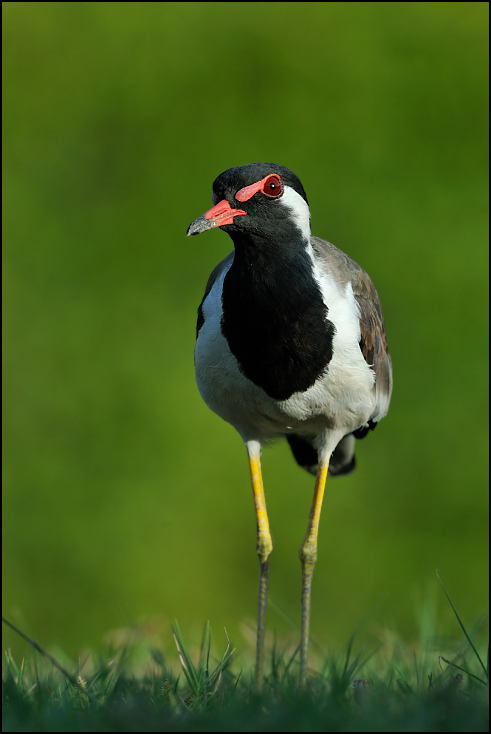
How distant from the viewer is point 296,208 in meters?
2.97

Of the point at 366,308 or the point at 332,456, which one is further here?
the point at 332,456

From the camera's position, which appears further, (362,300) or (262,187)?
(362,300)

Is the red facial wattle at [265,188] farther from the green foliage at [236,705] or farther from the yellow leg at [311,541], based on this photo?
the green foliage at [236,705]

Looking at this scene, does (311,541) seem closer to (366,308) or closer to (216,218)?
(366,308)

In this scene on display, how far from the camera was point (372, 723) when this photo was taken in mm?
2018

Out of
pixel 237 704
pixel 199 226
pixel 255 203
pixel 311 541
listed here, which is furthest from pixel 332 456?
pixel 237 704

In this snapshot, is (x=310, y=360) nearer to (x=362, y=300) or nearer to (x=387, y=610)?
(x=362, y=300)

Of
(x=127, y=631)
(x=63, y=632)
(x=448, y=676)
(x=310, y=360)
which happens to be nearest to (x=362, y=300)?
(x=310, y=360)

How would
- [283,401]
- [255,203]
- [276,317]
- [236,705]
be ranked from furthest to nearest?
[283,401]
[276,317]
[255,203]
[236,705]

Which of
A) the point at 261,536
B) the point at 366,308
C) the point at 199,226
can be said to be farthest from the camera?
the point at 261,536

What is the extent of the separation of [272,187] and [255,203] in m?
0.09

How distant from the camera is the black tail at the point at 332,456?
12.3 feet

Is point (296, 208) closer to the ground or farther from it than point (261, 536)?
farther from it

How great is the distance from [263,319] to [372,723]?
1426mm
